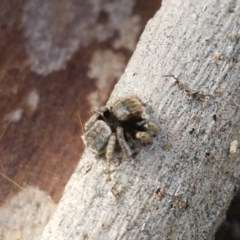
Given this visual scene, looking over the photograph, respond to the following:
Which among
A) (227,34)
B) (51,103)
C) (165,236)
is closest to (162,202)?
(165,236)

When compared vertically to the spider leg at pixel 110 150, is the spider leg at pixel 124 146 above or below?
above

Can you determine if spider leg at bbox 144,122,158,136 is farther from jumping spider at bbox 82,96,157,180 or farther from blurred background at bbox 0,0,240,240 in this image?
blurred background at bbox 0,0,240,240

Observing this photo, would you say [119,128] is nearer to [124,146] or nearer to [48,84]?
[124,146]

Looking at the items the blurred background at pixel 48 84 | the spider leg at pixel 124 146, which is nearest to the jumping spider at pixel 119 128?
the spider leg at pixel 124 146

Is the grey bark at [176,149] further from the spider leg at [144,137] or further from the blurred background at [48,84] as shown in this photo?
the blurred background at [48,84]

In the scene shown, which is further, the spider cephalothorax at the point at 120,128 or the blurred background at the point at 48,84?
the blurred background at the point at 48,84

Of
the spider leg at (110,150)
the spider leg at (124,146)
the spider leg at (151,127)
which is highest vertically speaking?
the spider leg at (151,127)

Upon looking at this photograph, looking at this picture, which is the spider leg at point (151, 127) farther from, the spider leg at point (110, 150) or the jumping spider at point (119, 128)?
the spider leg at point (110, 150)

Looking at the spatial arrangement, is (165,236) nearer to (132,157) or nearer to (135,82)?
(132,157)

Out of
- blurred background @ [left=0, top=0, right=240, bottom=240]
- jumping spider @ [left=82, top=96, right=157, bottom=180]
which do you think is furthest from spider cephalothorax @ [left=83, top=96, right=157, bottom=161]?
blurred background @ [left=0, top=0, right=240, bottom=240]
